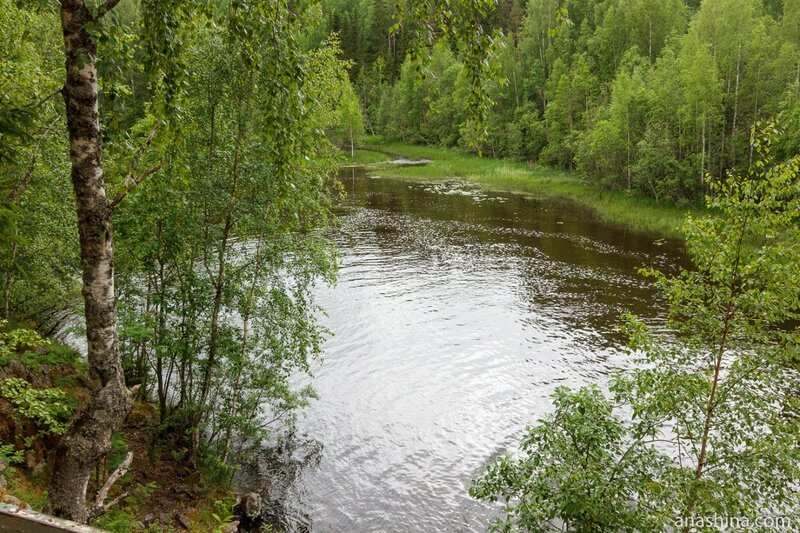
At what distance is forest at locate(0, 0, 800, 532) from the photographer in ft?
17.9

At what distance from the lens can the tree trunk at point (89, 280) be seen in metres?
4.75

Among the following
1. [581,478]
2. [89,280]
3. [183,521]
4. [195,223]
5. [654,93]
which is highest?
[654,93]

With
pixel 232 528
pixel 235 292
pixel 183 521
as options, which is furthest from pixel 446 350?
pixel 183 521

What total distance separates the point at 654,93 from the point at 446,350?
42.8 meters

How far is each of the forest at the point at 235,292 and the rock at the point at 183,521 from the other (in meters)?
0.06

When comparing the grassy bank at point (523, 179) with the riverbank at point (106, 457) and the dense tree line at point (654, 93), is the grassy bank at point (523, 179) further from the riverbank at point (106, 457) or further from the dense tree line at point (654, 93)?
the riverbank at point (106, 457)

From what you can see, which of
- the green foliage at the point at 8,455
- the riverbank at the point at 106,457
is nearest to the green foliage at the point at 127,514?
the riverbank at the point at 106,457

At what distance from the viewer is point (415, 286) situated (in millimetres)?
30453

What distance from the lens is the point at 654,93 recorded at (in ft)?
170

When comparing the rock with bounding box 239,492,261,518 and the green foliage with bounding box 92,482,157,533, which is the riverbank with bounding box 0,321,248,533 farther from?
the rock with bounding box 239,492,261,518

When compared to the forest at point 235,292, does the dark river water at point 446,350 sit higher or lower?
lower

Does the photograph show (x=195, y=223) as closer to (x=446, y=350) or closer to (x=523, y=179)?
(x=446, y=350)

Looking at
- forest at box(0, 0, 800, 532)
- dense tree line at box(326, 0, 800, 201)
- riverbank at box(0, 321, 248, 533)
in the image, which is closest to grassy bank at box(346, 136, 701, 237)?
dense tree line at box(326, 0, 800, 201)

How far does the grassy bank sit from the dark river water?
333 cm
